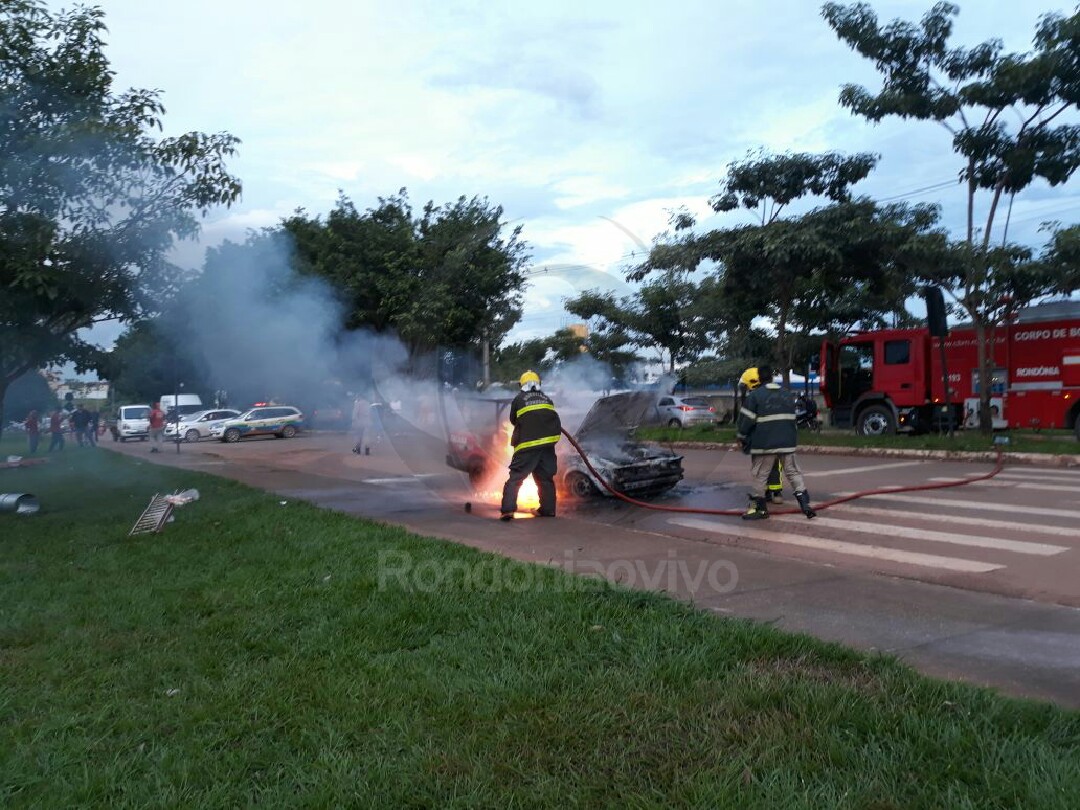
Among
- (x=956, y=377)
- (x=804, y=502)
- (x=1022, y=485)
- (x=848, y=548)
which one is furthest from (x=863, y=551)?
(x=956, y=377)

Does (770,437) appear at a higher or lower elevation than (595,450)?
higher

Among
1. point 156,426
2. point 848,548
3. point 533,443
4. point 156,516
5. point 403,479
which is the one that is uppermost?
point 533,443

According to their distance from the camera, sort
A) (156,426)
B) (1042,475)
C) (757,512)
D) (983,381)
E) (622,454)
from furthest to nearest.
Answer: (156,426) → (983,381) → (1042,475) → (622,454) → (757,512)

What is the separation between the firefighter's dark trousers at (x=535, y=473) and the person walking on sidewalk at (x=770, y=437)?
7.26ft

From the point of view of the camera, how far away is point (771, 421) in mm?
9320

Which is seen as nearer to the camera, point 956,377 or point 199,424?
point 956,377

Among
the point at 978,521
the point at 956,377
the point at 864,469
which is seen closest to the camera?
the point at 978,521

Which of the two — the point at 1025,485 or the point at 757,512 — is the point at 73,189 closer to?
the point at 757,512

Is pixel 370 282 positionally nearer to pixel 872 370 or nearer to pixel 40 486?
pixel 40 486

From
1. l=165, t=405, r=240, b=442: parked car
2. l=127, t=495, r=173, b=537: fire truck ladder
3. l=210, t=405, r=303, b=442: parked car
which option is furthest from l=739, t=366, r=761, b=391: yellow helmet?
l=165, t=405, r=240, b=442: parked car

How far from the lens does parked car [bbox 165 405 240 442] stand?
3809cm

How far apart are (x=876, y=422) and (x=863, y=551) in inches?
534

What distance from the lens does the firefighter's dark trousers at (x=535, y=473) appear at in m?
9.63

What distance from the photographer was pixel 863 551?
7617 mm
